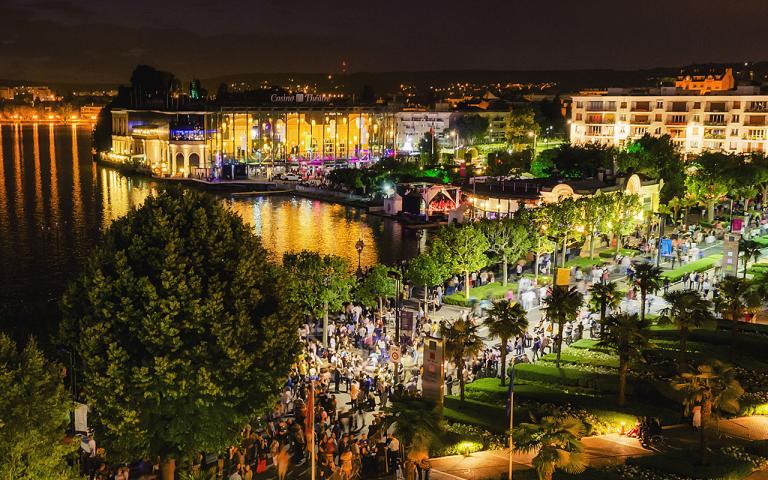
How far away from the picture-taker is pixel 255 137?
122 m

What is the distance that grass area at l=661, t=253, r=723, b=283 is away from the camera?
39969 millimetres

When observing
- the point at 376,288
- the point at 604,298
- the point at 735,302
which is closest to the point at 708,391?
the point at 735,302

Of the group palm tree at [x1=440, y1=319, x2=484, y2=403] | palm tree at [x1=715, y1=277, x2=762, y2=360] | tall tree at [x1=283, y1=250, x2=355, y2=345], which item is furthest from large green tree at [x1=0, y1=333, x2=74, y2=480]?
palm tree at [x1=715, y1=277, x2=762, y2=360]

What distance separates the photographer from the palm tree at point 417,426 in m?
17.1

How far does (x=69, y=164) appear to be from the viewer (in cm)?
12888

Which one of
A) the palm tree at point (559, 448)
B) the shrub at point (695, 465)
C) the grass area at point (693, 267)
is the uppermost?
the palm tree at point (559, 448)

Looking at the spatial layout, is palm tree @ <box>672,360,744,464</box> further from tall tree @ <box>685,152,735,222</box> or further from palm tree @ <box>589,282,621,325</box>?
tall tree @ <box>685,152,735,222</box>

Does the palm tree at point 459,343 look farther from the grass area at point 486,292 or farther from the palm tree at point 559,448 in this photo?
the grass area at point 486,292

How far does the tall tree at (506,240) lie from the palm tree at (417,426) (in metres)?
24.1

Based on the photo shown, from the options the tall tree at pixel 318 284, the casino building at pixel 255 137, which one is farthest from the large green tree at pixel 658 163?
the casino building at pixel 255 137

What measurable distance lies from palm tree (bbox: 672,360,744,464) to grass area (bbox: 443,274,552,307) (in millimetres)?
18739

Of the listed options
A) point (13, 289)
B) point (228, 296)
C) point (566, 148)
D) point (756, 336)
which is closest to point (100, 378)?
point (228, 296)

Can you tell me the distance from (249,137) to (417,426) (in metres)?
108

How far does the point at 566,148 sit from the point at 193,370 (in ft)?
255
